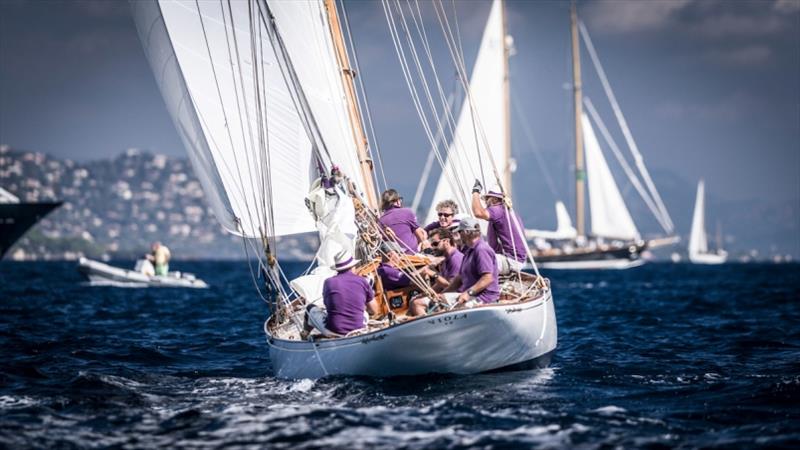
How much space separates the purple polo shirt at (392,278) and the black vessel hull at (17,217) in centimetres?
5847

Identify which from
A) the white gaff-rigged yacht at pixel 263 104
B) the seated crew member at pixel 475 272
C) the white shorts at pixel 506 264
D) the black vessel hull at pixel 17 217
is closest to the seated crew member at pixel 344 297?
the seated crew member at pixel 475 272

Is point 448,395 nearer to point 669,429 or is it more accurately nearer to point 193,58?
point 669,429

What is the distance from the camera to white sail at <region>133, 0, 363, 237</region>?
14.6m

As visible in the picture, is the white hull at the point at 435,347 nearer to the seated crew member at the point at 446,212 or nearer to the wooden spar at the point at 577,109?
the seated crew member at the point at 446,212

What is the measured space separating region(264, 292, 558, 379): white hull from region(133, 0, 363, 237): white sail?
12.9ft

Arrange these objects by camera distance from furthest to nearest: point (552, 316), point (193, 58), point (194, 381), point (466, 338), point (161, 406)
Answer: point (193, 58) → point (552, 316) → point (194, 381) → point (466, 338) → point (161, 406)

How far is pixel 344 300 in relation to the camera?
10.9 meters

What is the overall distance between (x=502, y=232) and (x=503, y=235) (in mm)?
73

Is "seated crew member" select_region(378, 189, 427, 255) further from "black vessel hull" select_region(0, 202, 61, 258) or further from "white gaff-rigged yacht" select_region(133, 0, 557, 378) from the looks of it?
"black vessel hull" select_region(0, 202, 61, 258)

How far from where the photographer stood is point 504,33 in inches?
2154

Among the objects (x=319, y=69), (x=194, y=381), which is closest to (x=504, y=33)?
(x=319, y=69)

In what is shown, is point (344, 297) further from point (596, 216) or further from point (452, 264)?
point (596, 216)

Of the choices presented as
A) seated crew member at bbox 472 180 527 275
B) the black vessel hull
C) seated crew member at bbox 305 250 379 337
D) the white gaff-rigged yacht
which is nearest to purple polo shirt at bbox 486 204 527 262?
seated crew member at bbox 472 180 527 275

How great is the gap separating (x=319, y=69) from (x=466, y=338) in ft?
20.1
